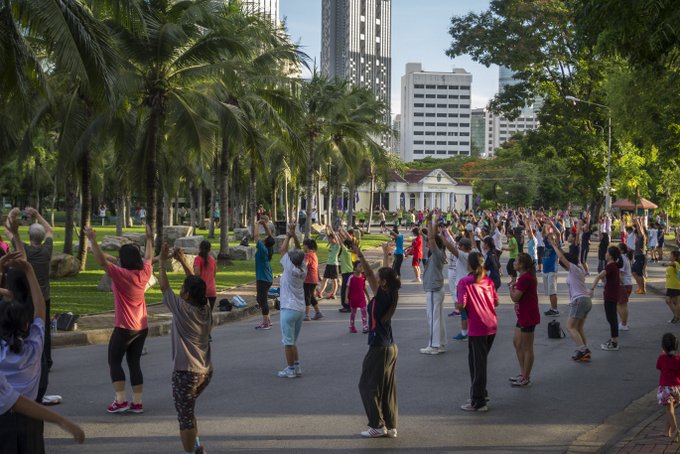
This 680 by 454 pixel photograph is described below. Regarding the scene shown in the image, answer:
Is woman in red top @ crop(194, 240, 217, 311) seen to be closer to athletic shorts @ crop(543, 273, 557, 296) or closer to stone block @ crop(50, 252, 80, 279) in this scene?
athletic shorts @ crop(543, 273, 557, 296)

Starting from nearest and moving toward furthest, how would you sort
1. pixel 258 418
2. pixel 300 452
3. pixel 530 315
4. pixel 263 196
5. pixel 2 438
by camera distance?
pixel 2 438 < pixel 300 452 < pixel 258 418 < pixel 530 315 < pixel 263 196

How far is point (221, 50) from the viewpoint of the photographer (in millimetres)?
20875

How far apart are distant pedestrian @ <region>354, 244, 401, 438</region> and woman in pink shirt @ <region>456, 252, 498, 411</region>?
4.49 feet

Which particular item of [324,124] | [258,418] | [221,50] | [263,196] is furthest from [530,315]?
[263,196]

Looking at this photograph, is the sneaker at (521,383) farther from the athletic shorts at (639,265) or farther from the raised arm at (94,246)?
the athletic shorts at (639,265)

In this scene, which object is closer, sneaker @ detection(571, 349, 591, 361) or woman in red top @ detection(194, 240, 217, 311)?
sneaker @ detection(571, 349, 591, 361)

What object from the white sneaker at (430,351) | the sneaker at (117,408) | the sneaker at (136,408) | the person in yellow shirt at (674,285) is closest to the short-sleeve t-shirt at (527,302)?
the white sneaker at (430,351)

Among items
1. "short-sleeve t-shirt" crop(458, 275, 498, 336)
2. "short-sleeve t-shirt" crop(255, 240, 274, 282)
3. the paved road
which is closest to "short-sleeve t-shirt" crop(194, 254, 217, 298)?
the paved road

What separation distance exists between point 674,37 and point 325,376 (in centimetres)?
647

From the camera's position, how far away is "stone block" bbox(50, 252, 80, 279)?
2142 centimetres

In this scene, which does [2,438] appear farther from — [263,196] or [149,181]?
[263,196]

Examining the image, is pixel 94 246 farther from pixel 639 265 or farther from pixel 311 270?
pixel 639 265

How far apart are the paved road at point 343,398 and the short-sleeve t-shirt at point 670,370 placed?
914mm

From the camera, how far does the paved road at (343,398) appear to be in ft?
24.2
